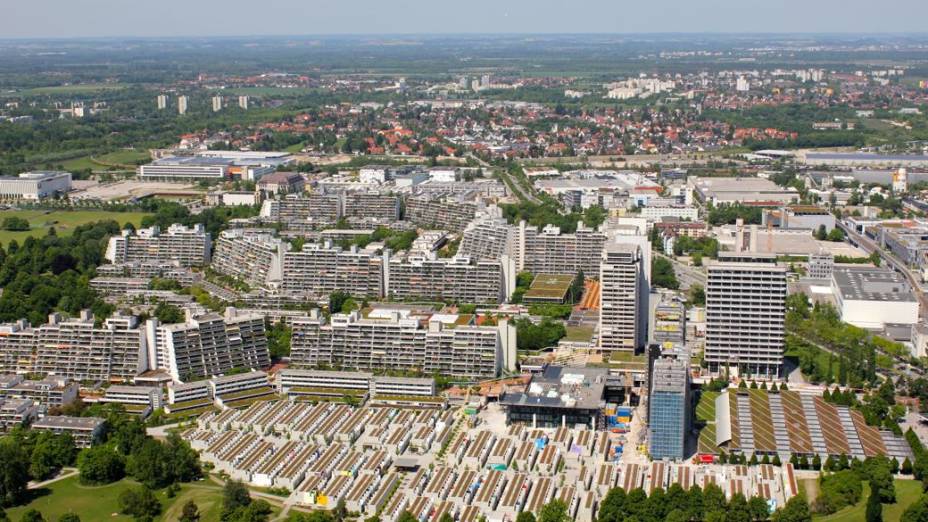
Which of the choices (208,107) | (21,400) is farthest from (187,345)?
(208,107)

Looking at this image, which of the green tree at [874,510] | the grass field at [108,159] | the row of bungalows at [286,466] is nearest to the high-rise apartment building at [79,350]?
the row of bungalows at [286,466]

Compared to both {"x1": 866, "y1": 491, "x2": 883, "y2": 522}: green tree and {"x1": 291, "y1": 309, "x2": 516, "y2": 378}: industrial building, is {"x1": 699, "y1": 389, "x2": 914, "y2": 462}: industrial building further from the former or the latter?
{"x1": 291, "y1": 309, "x2": 516, "y2": 378}: industrial building

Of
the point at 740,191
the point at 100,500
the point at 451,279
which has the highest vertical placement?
the point at 740,191

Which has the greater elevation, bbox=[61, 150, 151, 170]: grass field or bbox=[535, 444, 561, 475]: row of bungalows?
bbox=[61, 150, 151, 170]: grass field

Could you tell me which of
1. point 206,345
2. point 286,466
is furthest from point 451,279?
point 286,466

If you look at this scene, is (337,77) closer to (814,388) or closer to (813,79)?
(813,79)

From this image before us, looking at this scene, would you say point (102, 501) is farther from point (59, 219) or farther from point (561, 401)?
point (59, 219)

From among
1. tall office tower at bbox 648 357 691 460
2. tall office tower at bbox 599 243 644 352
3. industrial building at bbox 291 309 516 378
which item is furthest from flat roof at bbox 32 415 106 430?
tall office tower at bbox 599 243 644 352
